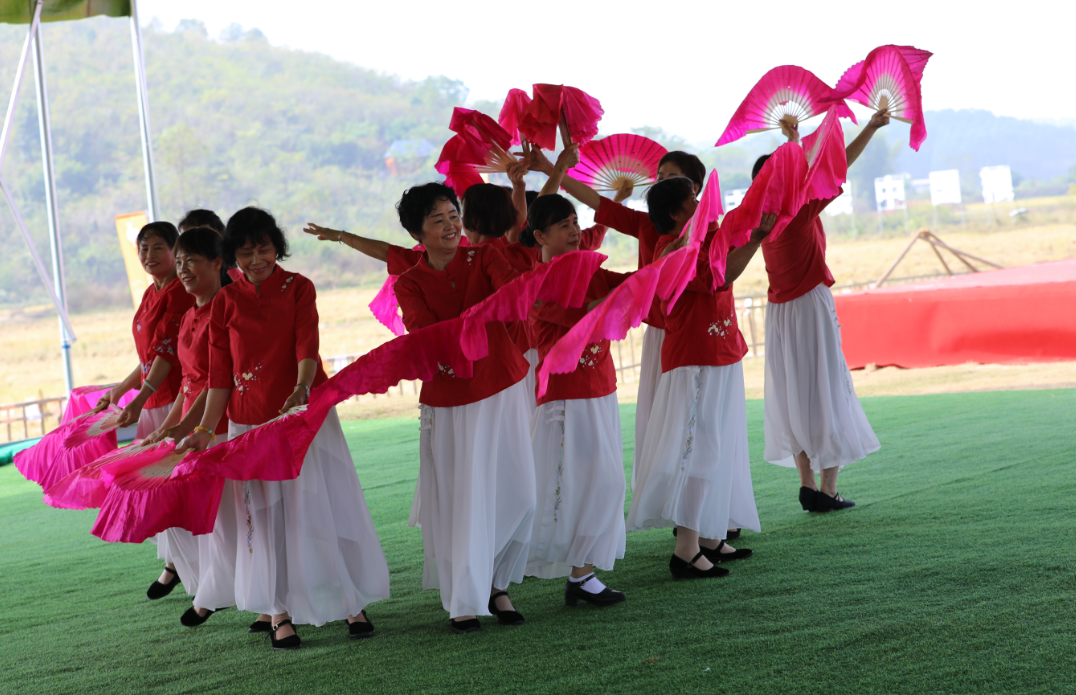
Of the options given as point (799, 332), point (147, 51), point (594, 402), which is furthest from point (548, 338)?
point (147, 51)

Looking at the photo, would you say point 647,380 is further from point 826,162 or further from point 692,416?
point 826,162

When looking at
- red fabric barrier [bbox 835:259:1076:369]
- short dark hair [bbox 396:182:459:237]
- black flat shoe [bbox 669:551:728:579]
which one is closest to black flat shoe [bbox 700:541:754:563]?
black flat shoe [bbox 669:551:728:579]

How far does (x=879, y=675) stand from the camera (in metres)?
1.99

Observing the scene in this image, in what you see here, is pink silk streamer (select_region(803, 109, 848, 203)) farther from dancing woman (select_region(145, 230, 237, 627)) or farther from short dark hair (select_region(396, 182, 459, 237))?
dancing woman (select_region(145, 230, 237, 627))

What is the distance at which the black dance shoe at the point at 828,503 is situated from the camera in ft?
11.9

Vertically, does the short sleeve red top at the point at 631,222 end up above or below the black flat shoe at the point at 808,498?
above

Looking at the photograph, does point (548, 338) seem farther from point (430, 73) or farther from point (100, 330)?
point (430, 73)

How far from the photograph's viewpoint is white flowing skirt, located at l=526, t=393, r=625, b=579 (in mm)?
2764

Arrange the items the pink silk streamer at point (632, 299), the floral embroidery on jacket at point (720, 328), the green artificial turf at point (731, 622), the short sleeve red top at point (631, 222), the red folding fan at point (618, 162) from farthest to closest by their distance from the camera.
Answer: the red folding fan at point (618, 162) → the short sleeve red top at point (631, 222) → the floral embroidery on jacket at point (720, 328) → the pink silk streamer at point (632, 299) → the green artificial turf at point (731, 622)


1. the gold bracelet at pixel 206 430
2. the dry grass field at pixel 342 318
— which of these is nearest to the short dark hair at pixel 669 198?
the gold bracelet at pixel 206 430

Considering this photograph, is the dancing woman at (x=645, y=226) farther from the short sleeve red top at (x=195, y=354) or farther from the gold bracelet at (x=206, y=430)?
the gold bracelet at (x=206, y=430)

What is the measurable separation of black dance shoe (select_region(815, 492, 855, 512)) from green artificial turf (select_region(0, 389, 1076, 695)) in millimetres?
51

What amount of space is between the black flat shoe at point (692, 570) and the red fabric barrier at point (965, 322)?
5.97 meters

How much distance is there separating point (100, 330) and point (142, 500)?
25731 mm
